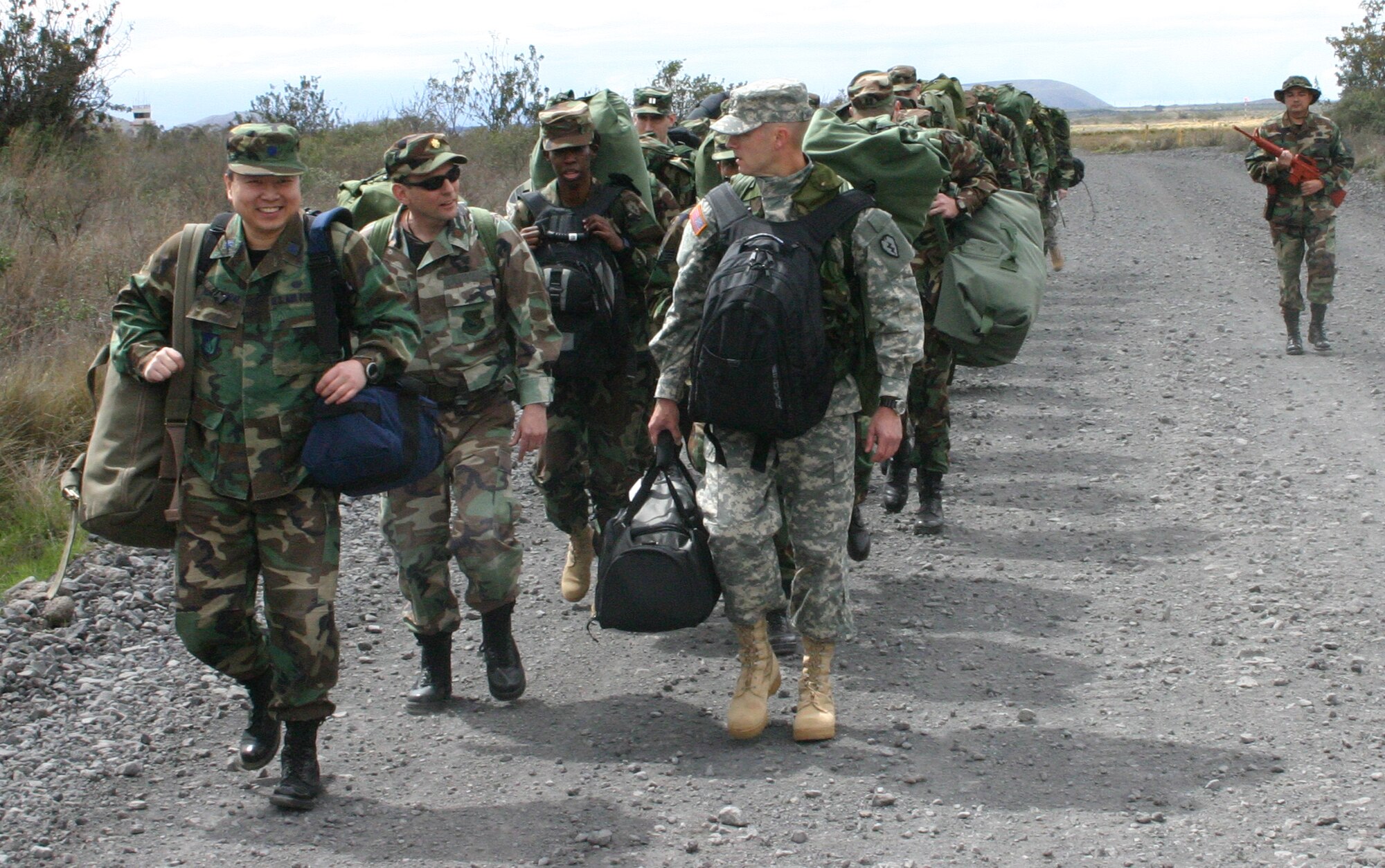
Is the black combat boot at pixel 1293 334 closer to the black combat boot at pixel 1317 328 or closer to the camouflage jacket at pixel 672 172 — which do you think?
the black combat boot at pixel 1317 328

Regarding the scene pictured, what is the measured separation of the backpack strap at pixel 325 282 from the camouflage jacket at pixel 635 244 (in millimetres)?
1853

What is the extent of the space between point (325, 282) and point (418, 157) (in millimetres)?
832

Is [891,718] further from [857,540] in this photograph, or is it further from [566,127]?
[566,127]

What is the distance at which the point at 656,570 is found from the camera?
4.53 m

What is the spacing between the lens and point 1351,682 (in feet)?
16.1

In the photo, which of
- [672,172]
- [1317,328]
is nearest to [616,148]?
[672,172]

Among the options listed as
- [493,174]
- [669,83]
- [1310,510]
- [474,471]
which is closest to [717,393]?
[474,471]

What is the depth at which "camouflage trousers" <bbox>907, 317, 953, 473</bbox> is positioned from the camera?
725cm

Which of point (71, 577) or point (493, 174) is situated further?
point (493, 174)

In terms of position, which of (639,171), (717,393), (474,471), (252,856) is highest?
(639,171)

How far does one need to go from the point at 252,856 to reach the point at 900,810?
5.99 feet

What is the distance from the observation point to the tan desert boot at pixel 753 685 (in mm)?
4723

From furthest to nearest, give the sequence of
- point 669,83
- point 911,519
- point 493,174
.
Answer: point 669,83
point 493,174
point 911,519

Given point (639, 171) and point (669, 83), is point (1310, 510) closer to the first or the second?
point (639, 171)
